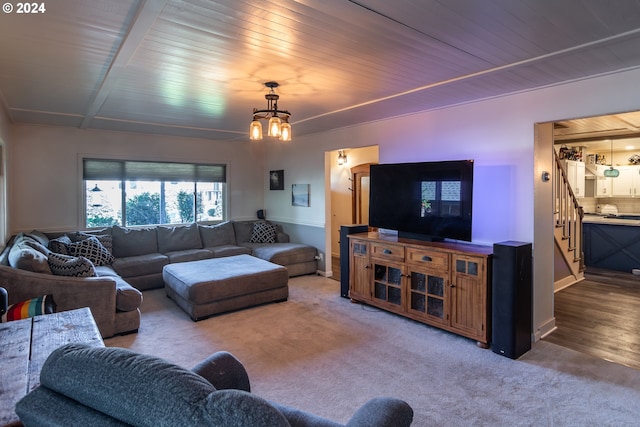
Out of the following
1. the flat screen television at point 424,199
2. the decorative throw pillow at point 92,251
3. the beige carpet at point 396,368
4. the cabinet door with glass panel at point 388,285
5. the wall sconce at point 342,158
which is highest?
the wall sconce at point 342,158

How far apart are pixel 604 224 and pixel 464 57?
564 centimetres

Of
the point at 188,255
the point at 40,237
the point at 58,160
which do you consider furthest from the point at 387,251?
the point at 58,160

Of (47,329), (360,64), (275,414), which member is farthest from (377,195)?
(275,414)

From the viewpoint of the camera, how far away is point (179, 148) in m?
6.42

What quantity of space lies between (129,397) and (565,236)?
250 inches

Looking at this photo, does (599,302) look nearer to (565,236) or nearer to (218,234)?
(565,236)

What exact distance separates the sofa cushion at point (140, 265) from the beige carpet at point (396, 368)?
1102 mm

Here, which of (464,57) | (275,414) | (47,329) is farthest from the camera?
(464,57)

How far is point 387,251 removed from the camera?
421 centimetres

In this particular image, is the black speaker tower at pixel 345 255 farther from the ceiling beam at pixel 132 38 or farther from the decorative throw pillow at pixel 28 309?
the decorative throw pillow at pixel 28 309

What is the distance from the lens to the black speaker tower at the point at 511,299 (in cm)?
311

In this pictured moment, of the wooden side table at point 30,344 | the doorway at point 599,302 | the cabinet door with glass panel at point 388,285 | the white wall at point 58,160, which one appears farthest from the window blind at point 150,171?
the doorway at point 599,302

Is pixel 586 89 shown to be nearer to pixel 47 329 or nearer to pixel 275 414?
pixel 275 414

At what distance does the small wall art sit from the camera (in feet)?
20.9
